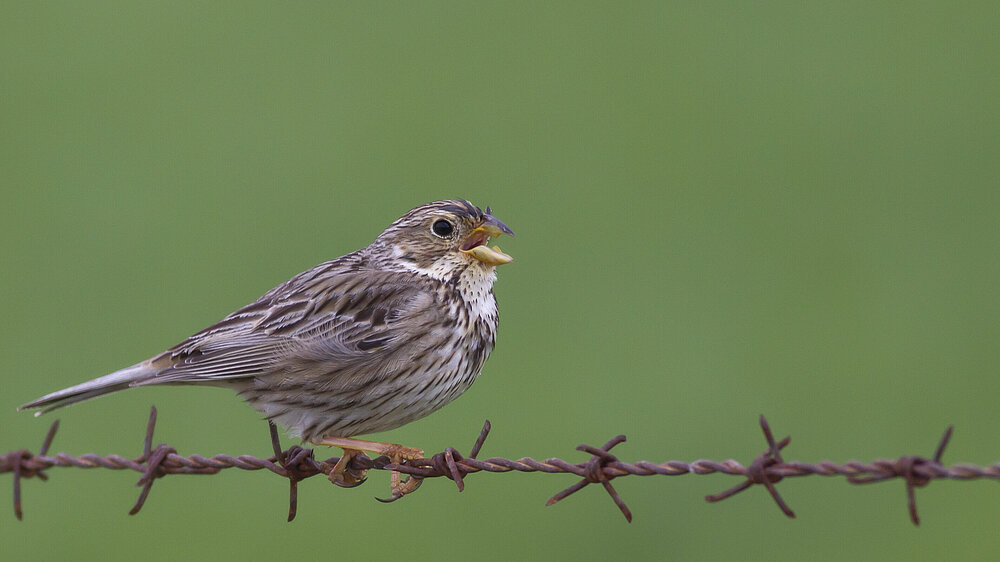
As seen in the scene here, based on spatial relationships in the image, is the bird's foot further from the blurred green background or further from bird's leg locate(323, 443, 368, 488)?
the blurred green background

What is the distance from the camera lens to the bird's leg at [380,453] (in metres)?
6.23

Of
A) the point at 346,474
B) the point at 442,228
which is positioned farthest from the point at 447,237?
the point at 346,474

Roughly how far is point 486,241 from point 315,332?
2.98 feet

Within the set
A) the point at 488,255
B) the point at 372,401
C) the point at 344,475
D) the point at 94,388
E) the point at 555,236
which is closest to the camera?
the point at 344,475

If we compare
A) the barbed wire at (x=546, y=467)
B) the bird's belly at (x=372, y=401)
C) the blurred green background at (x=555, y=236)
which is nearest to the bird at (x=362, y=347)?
the bird's belly at (x=372, y=401)

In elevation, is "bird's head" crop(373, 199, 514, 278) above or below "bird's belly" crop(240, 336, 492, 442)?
above

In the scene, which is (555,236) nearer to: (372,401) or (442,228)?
(442,228)

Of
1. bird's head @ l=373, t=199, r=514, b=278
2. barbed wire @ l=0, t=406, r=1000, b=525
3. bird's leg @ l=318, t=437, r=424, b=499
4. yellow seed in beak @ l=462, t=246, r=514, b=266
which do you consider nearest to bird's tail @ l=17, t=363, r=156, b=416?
barbed wire @ l=0, t=406, r=1000, b=525

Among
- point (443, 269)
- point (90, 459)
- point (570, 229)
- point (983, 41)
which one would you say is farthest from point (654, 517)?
point (983, 41)

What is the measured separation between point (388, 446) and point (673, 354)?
5.81m

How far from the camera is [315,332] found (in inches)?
262

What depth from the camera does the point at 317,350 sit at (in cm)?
657

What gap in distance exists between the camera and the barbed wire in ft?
14.6

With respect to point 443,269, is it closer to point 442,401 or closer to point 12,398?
point 442,401
